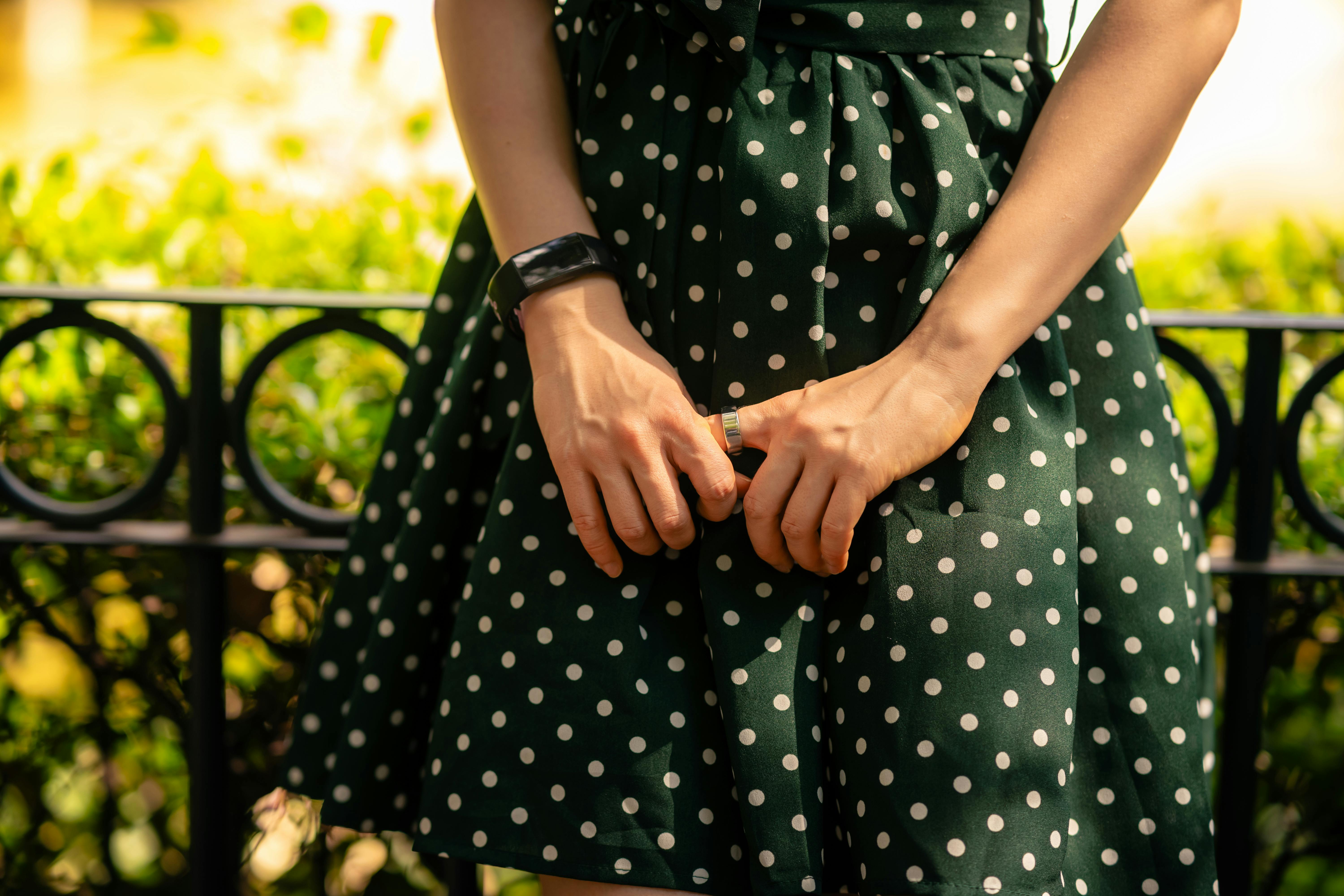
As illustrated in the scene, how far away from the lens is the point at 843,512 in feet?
2.36

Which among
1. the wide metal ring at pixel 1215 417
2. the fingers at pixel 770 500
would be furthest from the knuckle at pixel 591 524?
the wide metal ring at pixel 1215 417

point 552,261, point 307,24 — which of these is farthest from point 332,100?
point 552,261

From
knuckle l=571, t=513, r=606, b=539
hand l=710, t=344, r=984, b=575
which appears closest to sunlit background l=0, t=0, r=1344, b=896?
knuckle l=571, t=513, r=606, b=539

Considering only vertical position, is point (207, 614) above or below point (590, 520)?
below

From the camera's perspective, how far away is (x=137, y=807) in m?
1.51

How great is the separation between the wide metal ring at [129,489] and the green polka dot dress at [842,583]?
0.62m

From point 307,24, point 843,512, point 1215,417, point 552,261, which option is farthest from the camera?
point 307,24

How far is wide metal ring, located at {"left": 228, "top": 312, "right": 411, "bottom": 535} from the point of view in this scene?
126 cm

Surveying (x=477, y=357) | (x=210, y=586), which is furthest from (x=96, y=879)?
(x=477, y=357)

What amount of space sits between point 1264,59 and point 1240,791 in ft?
13.6

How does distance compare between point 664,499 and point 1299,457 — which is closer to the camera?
point 664,499

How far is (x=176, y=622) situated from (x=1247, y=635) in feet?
5.02

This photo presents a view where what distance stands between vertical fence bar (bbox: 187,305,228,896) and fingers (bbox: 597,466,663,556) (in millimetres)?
768

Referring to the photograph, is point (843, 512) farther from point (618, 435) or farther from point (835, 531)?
point (618, 435)
